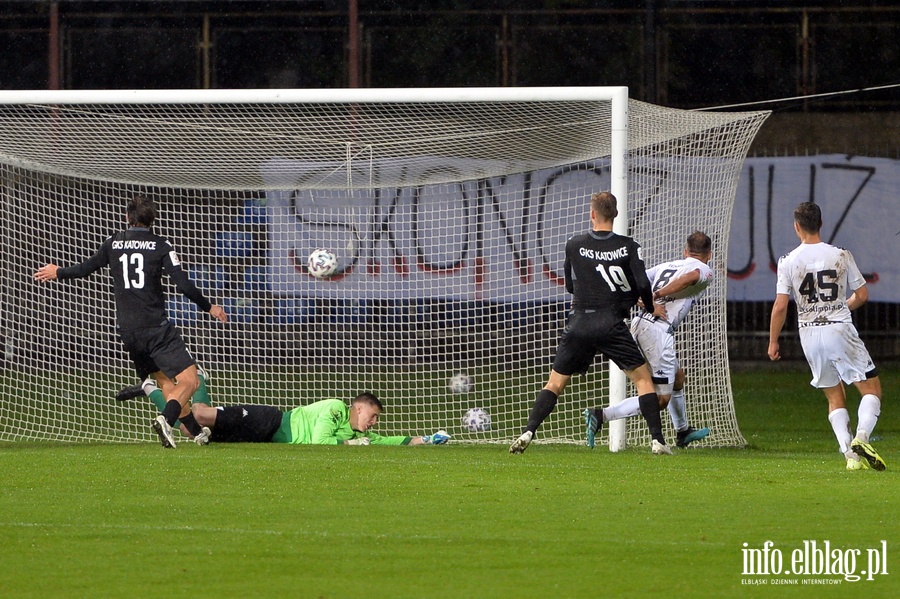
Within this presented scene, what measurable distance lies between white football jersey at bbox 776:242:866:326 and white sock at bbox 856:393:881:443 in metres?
0.54

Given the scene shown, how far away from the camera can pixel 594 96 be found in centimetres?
958

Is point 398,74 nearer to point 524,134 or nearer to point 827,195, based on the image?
point 827,195

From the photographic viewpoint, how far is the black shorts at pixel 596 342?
341 inches

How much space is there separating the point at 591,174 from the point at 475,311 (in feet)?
7.40

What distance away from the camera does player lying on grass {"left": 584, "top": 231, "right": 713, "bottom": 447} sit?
9.41 metres

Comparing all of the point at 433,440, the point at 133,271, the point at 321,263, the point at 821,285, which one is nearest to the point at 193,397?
the point at 133,271

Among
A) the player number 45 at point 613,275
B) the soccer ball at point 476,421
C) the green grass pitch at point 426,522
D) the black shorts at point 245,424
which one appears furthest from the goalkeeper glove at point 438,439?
the player number 45 at point 613,275

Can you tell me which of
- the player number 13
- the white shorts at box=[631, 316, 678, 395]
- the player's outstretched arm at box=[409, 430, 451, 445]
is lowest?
the player's outstretched arm at box=[409, 430, 451, 445]

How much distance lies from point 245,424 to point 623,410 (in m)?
2.97

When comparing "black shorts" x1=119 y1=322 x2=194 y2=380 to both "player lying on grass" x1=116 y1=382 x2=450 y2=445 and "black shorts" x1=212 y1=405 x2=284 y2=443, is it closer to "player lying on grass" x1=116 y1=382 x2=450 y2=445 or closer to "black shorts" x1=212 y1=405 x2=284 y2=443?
"player lying on grass" x1=116 y1=382 x2=450 y2=445

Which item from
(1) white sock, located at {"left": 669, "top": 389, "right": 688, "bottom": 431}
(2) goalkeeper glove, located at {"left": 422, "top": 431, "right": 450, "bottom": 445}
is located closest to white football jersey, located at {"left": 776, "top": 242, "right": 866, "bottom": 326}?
(1) white sock, located at {"left": 669, "top": 389, "right": 688, "bottom": 431}

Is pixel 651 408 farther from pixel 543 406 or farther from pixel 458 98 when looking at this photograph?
pixel 458 98

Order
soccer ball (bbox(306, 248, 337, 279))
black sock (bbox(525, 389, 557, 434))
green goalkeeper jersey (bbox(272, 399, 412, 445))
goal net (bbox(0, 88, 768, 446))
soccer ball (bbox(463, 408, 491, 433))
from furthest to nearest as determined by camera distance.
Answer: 1. soccer ball (bbox(306, 248, 337, 279))
2. soccer ball (bbox(463, 408, 491, 433))
3. goal net (bbox(0, 88, 768, 446))
4. green goalkeeper jersey (bbox(272, 399, 412, 445))
5. black sock (bbox(525, 389, 557, 434))

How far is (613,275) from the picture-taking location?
8.66 metres
